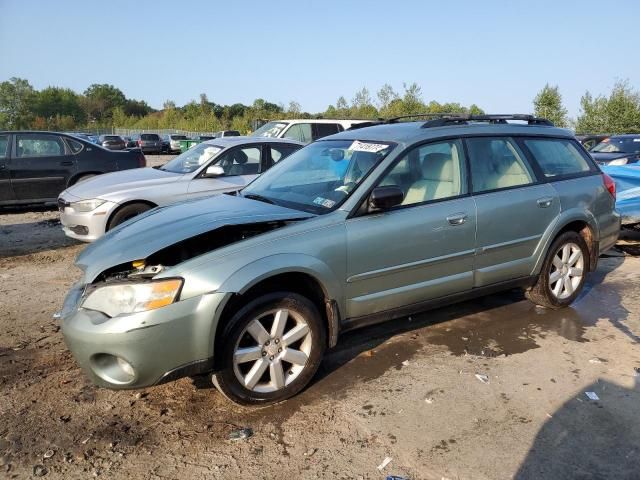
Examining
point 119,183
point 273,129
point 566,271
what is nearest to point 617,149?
point 273,129

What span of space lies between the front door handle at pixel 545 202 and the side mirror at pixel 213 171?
3984 millimetres

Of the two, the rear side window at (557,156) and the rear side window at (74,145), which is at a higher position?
the rear side window at (74,145)

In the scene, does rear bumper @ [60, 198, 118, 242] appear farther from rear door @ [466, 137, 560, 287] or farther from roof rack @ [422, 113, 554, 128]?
rear door @ [466, 137, 560, 287]

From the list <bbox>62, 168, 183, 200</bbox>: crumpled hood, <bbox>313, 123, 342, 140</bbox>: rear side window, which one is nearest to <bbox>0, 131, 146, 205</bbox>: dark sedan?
<bbox>62, 168, 183, 200</bbox>: crumpled hood

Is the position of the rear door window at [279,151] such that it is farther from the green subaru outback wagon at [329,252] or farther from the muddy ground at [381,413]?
the muddy ground at [381,413]

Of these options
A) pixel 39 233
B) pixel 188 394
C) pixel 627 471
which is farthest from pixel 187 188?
pixel 627 471

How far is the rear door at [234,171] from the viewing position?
6941mm

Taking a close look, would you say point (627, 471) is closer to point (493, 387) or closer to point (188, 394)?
point (493, 387)

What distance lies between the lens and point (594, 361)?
13.0ft

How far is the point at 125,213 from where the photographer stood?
21.8 feet

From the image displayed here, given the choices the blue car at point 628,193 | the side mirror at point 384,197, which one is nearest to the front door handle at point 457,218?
the side mirror at point 384,197

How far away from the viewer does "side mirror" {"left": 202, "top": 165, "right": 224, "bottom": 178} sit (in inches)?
272

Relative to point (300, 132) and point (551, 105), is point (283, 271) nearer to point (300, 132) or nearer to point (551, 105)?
point (300, 132)

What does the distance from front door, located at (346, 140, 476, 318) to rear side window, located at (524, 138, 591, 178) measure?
0.99 metres
